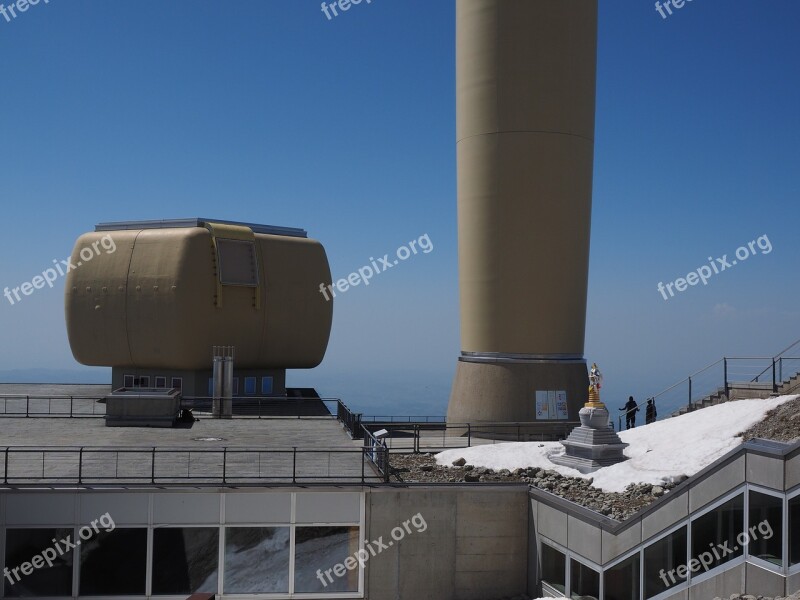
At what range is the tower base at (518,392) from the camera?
3022 cm

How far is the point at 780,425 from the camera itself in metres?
18.3

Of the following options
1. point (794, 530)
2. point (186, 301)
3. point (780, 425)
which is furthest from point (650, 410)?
point (186, 301)

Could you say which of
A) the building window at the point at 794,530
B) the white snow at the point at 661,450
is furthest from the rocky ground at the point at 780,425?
the building window at the point at 794,530

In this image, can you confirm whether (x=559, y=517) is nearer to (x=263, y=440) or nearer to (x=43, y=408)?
(x=263, y=440)

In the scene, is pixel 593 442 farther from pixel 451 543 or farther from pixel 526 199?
pixel 526 199

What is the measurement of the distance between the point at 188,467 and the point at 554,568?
29.0ft

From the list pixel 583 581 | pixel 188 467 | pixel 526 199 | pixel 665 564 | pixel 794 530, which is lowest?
pixel 583 581

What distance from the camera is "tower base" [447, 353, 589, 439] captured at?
30.2 meters

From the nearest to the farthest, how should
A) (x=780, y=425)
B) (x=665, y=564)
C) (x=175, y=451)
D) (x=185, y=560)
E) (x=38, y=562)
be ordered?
(x=665, y=564), (x=175, y=451), (x=38, y=562), (x=780, y=425), (x=185, y=560)

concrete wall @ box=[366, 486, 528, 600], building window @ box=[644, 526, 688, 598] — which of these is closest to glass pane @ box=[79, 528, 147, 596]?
concrete wall @ box=[366, 486, 528, 600]

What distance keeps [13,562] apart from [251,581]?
17.2 feet

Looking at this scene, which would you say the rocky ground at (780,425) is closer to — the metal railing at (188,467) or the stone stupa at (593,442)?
the stone stupa at (593,442)

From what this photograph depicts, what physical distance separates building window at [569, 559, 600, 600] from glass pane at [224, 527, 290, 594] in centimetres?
654

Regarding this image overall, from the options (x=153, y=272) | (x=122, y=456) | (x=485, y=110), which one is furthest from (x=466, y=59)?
(x=122, y=456)
